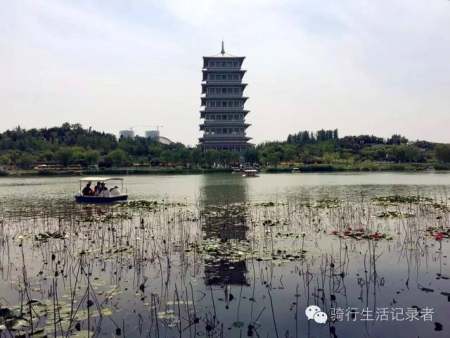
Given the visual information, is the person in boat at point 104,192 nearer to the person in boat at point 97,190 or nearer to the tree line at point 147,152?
the person in boat at point 97,190

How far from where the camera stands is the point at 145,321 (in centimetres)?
789

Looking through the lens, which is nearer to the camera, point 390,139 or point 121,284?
point 121,284

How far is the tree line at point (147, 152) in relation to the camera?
85062 millimetres

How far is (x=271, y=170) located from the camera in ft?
277

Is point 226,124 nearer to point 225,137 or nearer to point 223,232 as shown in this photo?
point 225,137

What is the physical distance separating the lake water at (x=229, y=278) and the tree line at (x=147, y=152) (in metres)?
67.5

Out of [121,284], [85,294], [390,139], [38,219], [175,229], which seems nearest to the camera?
[85,294]

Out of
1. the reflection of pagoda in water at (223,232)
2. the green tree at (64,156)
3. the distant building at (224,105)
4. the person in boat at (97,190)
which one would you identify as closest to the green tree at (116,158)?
the green tree at (64,156)

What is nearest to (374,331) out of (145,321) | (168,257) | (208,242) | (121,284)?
(145,321)

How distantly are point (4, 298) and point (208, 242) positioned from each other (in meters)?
6.41

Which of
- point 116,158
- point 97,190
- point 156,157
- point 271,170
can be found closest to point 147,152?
point 156,157

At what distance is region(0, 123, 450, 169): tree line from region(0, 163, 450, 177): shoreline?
3685 mm

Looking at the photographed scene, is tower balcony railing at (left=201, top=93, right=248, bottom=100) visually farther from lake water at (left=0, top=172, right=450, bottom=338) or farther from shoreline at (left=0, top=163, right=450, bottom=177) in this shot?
lake water at (left=0, top=172, right=450, bottom=338)

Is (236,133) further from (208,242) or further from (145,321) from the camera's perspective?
(145,321)
